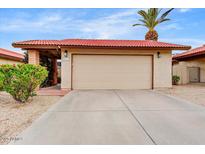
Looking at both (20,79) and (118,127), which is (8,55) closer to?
(20,79)

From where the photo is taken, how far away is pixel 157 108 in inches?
265

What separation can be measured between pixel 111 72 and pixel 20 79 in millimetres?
6165

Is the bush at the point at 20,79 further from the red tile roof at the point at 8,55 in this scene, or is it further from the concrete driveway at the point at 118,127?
the red tile roof at the point at 8,55

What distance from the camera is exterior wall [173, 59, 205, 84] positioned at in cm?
1798

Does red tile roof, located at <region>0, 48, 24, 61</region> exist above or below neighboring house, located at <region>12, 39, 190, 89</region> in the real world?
above

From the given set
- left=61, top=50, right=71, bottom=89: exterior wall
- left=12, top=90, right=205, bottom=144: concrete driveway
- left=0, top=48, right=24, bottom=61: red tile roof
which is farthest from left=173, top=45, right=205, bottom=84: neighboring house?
left=0, top=48, right=24, bottom=61: red tile roof

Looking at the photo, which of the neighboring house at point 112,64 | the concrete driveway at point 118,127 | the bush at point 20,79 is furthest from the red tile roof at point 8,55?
the concrete driveway at point 118,127

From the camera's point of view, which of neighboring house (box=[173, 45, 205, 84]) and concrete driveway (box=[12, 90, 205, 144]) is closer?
concrete driveway (box=[12, 90, 205, 144])

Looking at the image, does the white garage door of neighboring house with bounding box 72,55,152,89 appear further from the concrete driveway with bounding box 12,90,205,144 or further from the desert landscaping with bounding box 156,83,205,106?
the concrete driveway with bounding box 12,90,205,144

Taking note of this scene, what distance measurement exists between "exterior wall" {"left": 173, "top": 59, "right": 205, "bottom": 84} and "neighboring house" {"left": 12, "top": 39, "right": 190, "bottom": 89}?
19.4 ft

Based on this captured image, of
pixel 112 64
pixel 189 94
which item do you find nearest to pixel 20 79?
pixel 112 64
